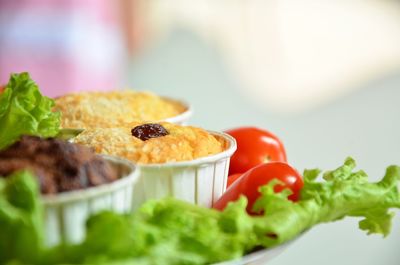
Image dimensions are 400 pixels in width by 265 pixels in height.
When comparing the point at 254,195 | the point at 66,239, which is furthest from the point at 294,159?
the point at 66,239

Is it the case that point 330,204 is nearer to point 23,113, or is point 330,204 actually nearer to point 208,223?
point 208,223

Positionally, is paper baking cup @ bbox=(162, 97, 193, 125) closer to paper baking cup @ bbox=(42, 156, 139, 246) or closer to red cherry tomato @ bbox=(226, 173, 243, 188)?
red cherry tomato @ bbox=(226, 173, 243, 188)

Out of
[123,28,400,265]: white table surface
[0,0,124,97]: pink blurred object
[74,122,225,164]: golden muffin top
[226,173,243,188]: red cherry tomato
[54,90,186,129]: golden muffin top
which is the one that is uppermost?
[74,122,225,164]: golden muffin top

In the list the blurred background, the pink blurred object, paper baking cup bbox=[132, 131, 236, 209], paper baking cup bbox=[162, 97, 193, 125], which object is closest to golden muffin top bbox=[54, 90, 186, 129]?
paper baking cup bbox=[162, 97, 193, 125]

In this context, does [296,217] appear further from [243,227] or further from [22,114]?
[22,114]

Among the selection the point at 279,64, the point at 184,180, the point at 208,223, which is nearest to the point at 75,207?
the point at 208,223

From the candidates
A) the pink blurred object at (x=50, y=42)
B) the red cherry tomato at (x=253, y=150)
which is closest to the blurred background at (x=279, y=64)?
the pink blurred object at (x=50, y=42)

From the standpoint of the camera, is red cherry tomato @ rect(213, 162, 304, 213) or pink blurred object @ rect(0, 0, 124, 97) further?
pink blurred object @ rect(0, 0, 124, 97)
